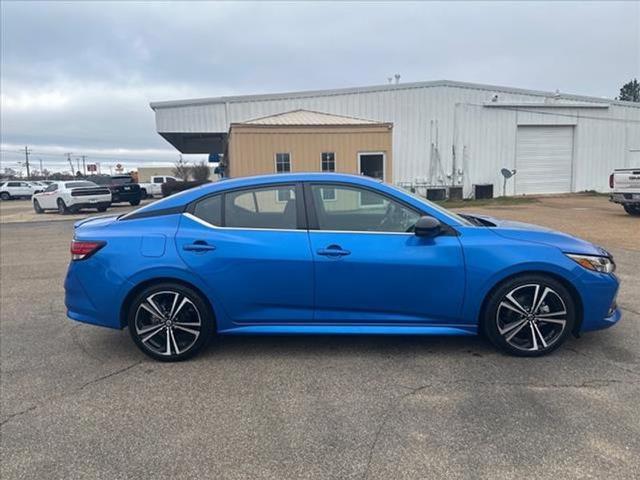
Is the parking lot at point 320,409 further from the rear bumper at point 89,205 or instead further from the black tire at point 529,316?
the rear bumper at point 89,205

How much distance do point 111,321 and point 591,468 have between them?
3596 mm

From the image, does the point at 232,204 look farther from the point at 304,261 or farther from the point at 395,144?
the point at 395,144

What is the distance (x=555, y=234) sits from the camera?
398 centimetres

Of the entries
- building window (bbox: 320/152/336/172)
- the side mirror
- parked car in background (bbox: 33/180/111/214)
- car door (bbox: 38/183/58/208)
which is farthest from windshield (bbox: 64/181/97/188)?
the side mirror

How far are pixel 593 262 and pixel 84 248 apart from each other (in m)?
4.26

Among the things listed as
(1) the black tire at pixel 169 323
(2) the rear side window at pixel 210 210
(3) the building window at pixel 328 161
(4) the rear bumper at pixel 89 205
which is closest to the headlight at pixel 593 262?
(2) the rear side window at pixel 210 210

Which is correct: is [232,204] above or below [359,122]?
below

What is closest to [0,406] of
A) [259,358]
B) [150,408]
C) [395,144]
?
[150,408]

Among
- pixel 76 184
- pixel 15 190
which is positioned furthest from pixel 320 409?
pixel 15 190

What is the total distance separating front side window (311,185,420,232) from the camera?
3.81 metres

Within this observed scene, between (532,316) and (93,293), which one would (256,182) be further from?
(532,316)

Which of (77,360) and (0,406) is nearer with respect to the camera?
(0,406)

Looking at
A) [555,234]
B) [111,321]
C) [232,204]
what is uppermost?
[232,204]

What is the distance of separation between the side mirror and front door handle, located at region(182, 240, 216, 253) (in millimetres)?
1678
